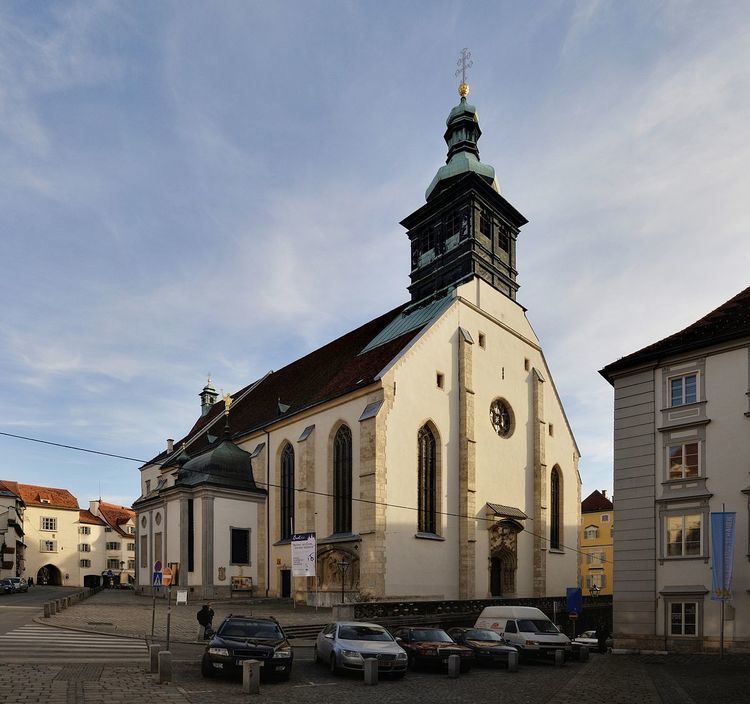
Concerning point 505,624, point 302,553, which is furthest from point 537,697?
point 302,553

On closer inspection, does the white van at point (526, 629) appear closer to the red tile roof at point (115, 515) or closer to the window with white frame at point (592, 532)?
the window with white frame at point (592, 532)

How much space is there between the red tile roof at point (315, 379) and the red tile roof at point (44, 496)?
130 ft

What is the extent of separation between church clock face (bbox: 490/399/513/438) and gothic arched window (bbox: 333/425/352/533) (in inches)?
347

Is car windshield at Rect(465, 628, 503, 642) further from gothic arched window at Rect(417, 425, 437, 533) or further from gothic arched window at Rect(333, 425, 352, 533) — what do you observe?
gothic arched window at Rect(333, 425, 352, 533)

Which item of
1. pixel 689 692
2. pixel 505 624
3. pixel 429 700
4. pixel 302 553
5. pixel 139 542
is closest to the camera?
pixel 429 700

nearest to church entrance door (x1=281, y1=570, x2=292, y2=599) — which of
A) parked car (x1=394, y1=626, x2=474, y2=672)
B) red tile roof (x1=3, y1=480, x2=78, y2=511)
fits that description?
parked car (x1=394, y1=626, x2=474, y2=672)

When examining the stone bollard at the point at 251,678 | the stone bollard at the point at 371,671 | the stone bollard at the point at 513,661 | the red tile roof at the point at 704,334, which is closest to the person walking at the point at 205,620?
the stone bollard at the point at 371,671

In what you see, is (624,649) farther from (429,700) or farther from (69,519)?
(69,519)

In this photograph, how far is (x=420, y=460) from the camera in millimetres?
36375

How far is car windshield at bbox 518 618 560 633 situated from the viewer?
71.6 feet

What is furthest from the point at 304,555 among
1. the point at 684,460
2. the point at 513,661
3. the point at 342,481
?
the point at 684,460

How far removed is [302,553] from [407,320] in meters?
17.9

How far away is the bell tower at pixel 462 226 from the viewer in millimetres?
42531

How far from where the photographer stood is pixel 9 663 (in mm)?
15750
